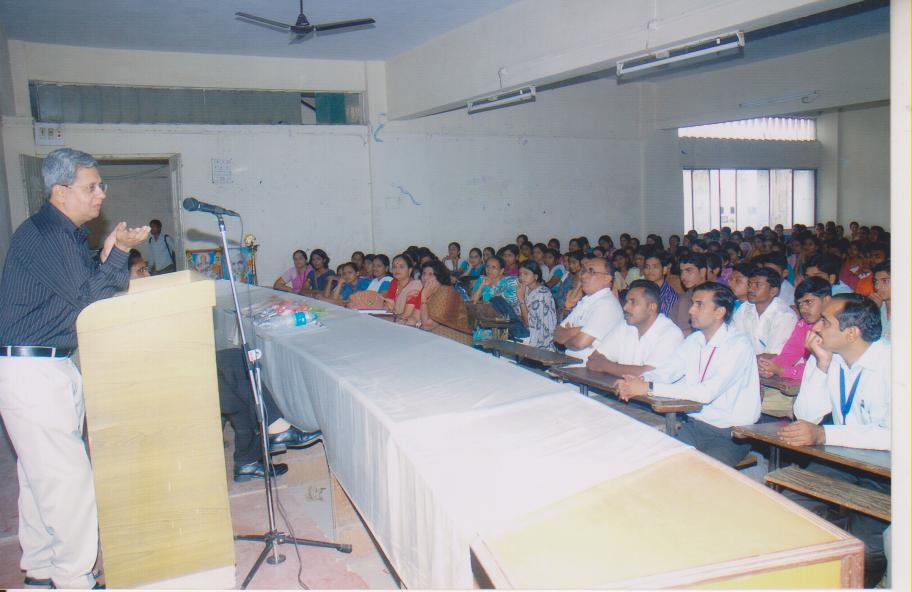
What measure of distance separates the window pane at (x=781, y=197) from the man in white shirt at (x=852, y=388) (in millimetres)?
13313

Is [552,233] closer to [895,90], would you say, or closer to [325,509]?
[325,509]

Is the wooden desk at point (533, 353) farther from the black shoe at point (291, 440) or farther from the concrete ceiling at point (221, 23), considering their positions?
the concrete ceiling at point (221, 23)

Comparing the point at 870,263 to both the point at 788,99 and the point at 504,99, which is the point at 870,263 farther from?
the point at 788,99

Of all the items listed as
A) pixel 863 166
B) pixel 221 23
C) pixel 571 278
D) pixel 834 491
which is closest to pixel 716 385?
pixel 834 491

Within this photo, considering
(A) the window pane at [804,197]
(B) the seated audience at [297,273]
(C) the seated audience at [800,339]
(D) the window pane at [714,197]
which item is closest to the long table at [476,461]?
(C) the seated audience at [800,339]

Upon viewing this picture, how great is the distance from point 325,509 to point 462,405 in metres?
1.53

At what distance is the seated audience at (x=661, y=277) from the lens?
4.93 meters

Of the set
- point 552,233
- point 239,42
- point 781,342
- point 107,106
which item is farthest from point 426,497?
point 552,233

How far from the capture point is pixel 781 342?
3998 millimetres

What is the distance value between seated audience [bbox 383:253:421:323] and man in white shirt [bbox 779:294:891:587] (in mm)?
3348

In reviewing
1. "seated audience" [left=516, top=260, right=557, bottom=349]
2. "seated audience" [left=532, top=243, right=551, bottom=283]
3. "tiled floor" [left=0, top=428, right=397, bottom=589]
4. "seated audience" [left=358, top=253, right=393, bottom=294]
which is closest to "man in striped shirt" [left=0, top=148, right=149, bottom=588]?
"tiled floor" [left=0, top=428, right=397, bottom=589]

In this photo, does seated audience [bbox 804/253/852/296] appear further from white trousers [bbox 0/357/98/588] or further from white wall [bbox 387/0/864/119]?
white trousers [bbox 0/357/98/588]

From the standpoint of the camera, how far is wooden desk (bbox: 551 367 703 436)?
9.18ft

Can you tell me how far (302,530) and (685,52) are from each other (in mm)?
4607
